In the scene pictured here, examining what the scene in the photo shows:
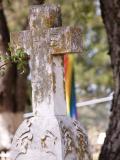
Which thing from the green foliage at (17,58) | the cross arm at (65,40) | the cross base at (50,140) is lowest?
the cross base at (50,140)

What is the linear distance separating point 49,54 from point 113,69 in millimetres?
1817

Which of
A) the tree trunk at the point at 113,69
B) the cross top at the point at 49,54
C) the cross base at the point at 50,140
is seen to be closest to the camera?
the cross base at the point at 50,140

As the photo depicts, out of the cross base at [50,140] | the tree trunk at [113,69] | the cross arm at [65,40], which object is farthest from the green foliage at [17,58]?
the tree trunk at [113,69]

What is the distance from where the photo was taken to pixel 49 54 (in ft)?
17.8

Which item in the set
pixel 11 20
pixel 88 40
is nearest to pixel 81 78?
pixel 88 40

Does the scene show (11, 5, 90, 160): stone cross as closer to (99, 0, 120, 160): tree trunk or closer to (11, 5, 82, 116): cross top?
(11, 5, 82, 116): cross top

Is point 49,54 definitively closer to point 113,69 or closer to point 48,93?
point 48,93

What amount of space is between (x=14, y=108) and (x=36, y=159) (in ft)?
21.3

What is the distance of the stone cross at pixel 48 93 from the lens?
5.25 metres

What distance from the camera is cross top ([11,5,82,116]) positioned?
17.7ft

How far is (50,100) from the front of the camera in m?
5.36

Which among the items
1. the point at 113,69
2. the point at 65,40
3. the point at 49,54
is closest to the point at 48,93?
the point at 49,54

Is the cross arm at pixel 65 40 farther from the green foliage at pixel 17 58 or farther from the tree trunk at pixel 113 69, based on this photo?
the tree trunk at pixel 113 69

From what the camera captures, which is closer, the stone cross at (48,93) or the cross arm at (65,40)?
the stone cross at (48,93)
